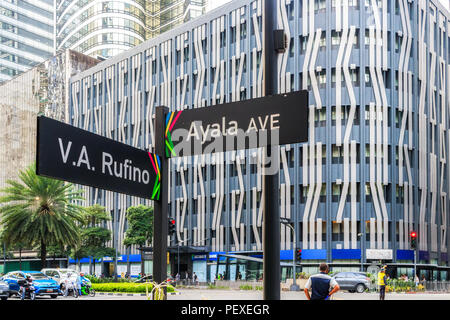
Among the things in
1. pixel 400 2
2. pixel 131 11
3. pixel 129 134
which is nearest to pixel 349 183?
pixel 400 2

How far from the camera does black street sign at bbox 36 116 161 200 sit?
15.8ft

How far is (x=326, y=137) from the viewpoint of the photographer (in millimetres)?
55969

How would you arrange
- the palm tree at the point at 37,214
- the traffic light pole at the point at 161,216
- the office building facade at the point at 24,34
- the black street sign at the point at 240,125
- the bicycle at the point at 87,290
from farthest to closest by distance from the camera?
the office building facade at the point at 24,34 < the palm tree at the point at 37,214 < the bicycle at the point at 87,290 < the traffic light pole at the point at 161,216 < the black street sign at the point at 240,125

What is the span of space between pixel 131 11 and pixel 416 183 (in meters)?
75.8

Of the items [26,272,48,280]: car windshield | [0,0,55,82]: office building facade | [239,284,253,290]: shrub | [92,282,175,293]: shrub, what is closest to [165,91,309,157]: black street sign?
[26,272,48,280]: car windshield

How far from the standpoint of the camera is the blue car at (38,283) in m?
32.7

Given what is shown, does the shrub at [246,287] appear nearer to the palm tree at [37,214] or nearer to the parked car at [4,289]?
the palm tree at [37,214]

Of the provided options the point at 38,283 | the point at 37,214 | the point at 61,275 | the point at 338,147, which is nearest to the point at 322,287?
the point at 38,283

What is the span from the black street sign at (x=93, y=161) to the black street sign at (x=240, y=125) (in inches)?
14.8

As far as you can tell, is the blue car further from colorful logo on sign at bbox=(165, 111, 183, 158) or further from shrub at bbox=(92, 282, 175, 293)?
colorful logo on sign at bbox=(165, 111, 183, 158)

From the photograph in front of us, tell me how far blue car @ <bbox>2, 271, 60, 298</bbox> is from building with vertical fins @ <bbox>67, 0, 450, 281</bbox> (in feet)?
66.3

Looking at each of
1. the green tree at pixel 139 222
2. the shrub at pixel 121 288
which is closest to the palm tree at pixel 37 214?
the shrub at pixel 121 288

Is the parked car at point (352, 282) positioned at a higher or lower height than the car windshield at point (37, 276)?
lower
